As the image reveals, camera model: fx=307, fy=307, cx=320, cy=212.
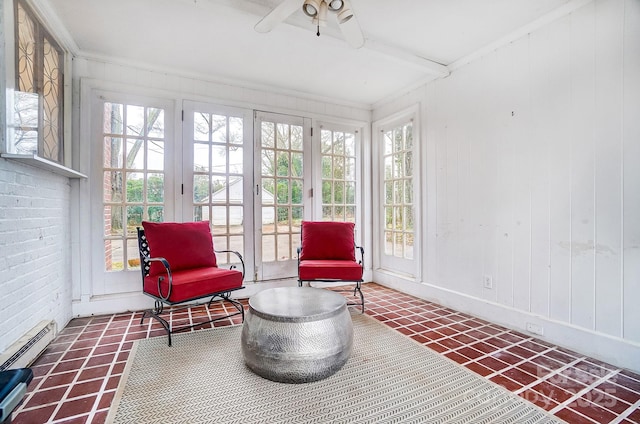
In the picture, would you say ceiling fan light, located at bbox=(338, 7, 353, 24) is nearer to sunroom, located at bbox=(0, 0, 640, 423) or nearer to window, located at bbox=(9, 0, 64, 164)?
sunroom, located at bbox=(0, 0, 640, 423)

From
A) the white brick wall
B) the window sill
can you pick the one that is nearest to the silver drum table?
the white brick wall

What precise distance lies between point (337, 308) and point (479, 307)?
1745mm

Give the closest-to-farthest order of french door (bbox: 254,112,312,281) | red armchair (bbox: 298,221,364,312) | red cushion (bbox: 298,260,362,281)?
red cushion (bbox: 298,260,362,281) → red armchair (bbox: 298,221,364,312) → french door (bbox: 254,112,312,281)

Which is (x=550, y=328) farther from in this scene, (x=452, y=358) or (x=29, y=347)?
(x=29, y=347)

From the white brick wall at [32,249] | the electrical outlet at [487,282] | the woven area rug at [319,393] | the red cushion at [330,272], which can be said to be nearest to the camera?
the woven area rug at [319,393]

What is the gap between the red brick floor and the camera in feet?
5.10

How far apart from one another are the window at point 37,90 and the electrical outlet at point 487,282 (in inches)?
144

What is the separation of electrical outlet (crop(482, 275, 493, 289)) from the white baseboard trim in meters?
0.14

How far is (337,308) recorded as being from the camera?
1881 millimetres

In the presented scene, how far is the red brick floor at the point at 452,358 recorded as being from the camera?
5.10ft

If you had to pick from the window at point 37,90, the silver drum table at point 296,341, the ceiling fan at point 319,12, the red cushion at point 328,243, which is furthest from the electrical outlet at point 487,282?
the window at point 37,90

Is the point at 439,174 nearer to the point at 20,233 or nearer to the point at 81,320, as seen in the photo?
the point at 20,233

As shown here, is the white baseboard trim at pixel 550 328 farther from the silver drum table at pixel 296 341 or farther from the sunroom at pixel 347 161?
the silver drum table at pixel 296 341

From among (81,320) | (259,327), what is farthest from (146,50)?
(259,327)
